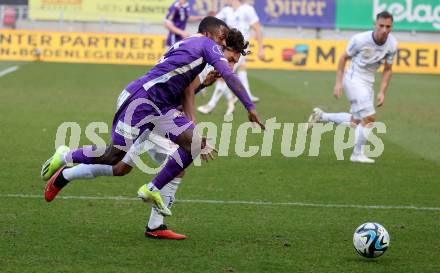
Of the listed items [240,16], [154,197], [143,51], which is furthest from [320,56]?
[154,197]

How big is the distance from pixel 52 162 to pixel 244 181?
3.13 m

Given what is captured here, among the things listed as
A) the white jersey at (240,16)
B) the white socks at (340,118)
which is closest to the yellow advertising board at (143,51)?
the white jersey at (240,16)

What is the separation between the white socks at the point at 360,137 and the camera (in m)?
13.4

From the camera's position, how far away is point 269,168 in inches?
500

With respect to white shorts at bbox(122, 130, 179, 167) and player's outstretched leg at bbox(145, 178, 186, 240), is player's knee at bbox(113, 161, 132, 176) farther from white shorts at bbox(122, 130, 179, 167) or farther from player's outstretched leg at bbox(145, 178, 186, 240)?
player's outstretched leg at bbox(145, 178, 186, 240)

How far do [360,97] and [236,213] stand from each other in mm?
4403

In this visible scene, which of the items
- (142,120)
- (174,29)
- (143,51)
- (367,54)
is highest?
(142,120)

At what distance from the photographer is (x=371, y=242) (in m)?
7.61

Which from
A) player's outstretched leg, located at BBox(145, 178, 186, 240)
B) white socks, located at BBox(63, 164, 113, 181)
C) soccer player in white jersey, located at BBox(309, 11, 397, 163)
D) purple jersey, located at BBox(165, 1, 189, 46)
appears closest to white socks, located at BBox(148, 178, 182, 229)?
player's outstretched leg, located at BBox(145, 178, 186, 240)

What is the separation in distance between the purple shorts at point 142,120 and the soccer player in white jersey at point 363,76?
17.3 feet

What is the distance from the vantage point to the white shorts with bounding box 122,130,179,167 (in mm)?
8461

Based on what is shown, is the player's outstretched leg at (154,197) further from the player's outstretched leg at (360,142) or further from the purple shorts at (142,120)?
the player's outstretched leg at (360,142)

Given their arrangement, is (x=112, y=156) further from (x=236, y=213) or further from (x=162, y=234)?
(x=236, y=213)

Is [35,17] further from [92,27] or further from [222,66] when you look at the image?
[222,66]
